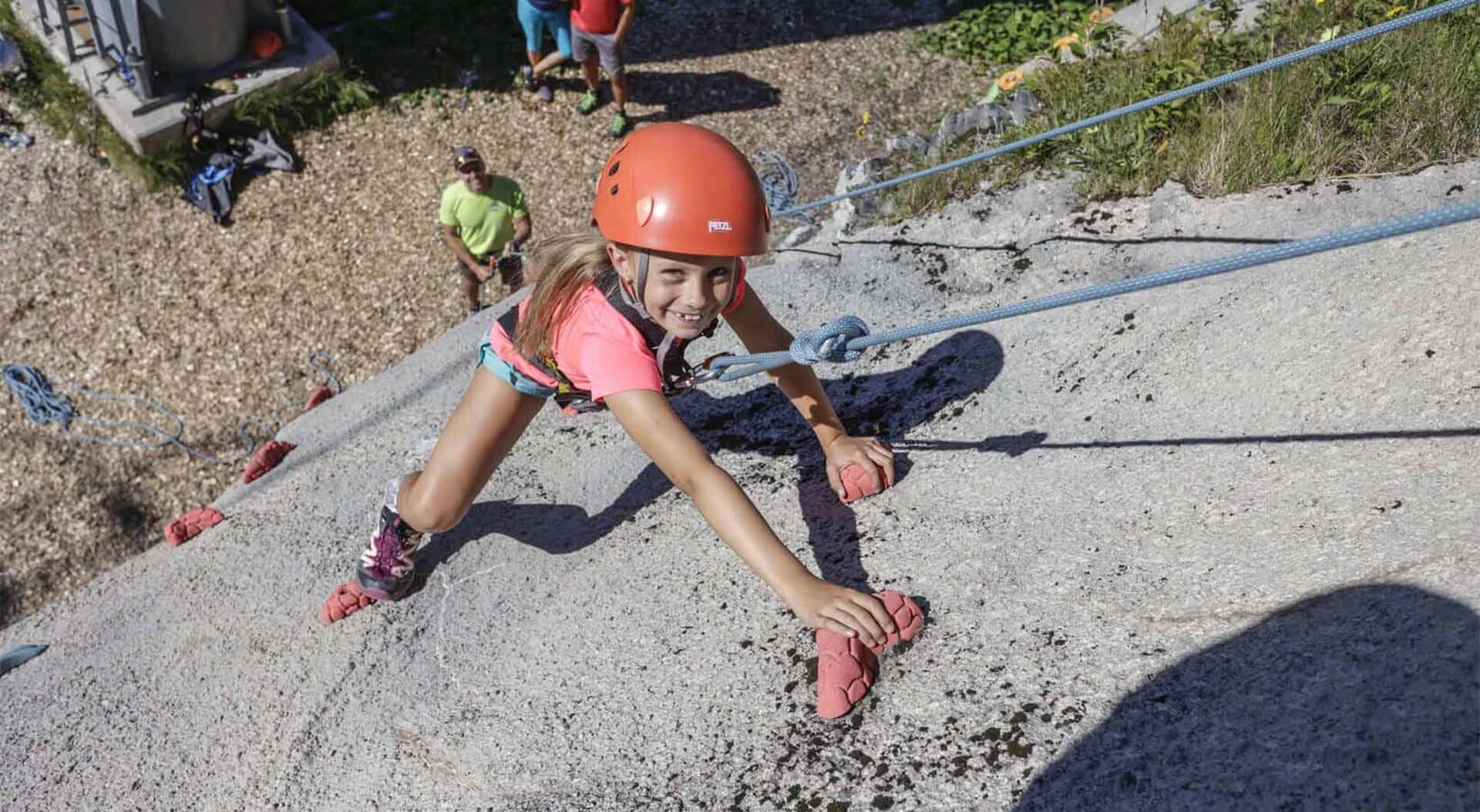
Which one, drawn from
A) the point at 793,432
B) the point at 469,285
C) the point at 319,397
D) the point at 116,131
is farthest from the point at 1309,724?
the point at 116,131

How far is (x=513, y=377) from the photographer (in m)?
3.36

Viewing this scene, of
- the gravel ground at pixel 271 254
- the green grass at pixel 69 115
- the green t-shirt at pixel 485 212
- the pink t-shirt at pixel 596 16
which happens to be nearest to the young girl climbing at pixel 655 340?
the green t-shirt at pixel 485 212

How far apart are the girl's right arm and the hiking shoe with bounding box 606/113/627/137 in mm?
5614

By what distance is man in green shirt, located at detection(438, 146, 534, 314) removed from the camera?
645 cm

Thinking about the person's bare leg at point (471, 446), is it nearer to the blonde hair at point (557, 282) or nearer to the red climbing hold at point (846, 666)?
the blonde hair at point (557, 282)

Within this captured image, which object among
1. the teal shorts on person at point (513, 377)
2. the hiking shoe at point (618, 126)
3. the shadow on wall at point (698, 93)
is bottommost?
the hiking shoe at point (618, 126)

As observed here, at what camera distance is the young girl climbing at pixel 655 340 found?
275 cm

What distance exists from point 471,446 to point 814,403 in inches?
44.1

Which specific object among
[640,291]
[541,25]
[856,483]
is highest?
[640,291]

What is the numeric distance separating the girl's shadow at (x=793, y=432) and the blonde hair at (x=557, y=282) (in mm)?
1045

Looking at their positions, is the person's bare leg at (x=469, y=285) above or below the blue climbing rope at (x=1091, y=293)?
below

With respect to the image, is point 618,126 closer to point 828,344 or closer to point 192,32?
point 192,32

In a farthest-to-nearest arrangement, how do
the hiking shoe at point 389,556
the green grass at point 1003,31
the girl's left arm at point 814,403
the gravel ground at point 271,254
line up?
the green grass at point 1003,31
the gravel ground at point 271,254
the hiking shoe at point 389,556
the girl's left arm at point 814,403

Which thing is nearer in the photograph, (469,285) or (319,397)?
(319,397)
